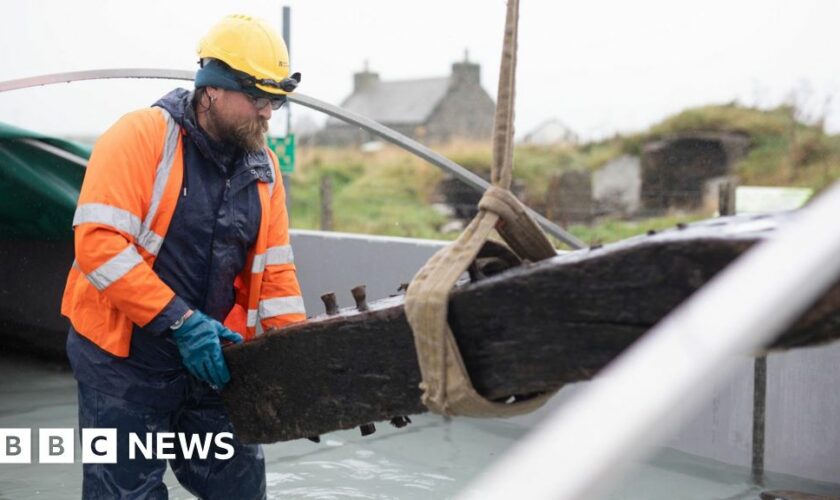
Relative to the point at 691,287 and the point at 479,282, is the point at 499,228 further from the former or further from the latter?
the point at 691,287

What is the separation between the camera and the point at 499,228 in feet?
6.08

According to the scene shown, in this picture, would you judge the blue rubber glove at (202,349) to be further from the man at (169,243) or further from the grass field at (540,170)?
the grass field at (540,170)

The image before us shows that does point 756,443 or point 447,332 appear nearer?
point 447,332

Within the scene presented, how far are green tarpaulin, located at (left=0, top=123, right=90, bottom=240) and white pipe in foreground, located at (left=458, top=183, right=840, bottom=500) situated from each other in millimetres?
6390

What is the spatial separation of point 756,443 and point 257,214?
3.31m

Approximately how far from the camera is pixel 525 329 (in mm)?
1681

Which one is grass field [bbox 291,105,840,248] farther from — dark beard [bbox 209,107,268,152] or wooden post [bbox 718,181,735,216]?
dark beard [bbox 209,107,268,152]

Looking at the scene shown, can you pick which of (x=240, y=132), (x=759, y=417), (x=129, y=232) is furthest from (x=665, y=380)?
(x=759, y=417)

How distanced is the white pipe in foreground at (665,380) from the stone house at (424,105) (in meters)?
46.3

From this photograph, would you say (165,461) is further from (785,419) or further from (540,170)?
(540,170)

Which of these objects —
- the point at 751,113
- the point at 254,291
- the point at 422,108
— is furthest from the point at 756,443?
the point at 422,108

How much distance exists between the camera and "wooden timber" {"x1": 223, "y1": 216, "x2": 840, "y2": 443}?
4.67 ft

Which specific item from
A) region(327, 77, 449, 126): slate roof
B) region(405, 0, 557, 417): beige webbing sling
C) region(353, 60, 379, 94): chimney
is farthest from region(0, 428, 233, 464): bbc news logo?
region(353, 60, 379, 94): chimney

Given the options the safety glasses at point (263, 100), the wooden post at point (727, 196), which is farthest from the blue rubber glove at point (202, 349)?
the wooden post at point (727, 196)
